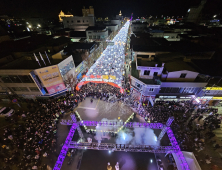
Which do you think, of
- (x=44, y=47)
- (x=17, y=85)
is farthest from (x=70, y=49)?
(x=17, y=85)

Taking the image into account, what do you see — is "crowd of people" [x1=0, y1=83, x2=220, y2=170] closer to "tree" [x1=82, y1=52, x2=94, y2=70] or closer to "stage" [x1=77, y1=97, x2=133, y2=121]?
"stage" [x1=77, y1=97, x2=133, y2=121]

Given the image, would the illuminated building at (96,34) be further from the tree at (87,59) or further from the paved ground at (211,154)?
the paved ground at (211,154)

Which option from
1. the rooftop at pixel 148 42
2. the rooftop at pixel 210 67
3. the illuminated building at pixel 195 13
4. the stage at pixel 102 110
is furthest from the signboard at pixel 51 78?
the illuminated building at pixel 195 13

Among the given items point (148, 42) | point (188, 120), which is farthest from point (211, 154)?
point (148, 42)

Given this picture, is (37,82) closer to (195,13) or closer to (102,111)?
(102,111)

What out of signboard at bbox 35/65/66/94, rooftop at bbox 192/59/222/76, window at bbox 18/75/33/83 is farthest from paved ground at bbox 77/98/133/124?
rooftop at bbox 192/59/222/76

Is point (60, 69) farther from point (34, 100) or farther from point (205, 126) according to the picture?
point (205, 126)

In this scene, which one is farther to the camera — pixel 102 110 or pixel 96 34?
pixel 96 34
